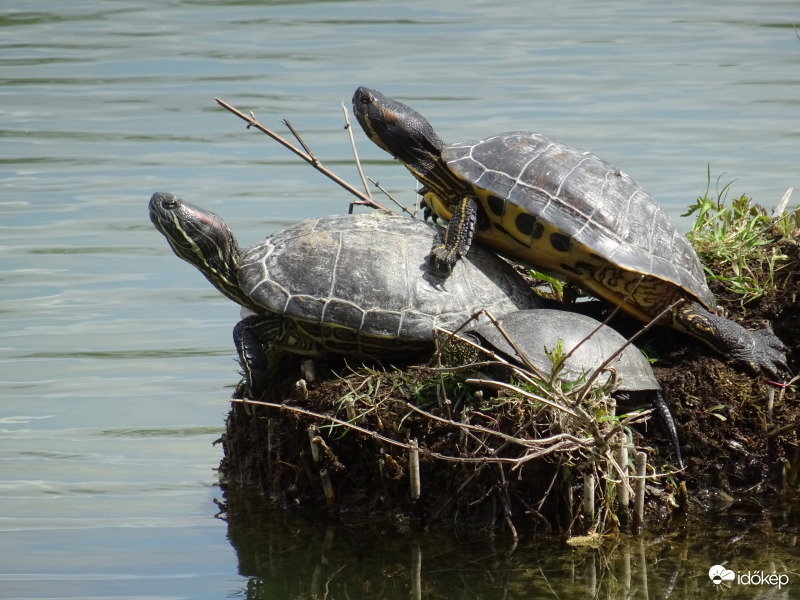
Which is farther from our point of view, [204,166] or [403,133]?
[204,166]

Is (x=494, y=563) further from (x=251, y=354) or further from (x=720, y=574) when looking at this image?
(x=251, y=354)

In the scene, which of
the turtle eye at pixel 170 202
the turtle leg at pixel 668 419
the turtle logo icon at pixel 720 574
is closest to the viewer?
the turtle logo icon at pixel 720 574

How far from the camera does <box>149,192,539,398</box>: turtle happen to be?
6695 mm

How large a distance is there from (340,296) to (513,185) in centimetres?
127

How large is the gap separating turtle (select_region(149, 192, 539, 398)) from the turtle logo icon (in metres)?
1.89

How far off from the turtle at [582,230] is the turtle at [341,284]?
0.21 meters

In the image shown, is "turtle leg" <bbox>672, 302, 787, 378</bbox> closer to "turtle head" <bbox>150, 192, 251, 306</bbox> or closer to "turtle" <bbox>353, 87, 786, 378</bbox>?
"turtle" <bbox>353, 87, 786, 378</bbox>

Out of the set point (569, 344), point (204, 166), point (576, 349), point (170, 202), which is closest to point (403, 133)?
point (170, 202)

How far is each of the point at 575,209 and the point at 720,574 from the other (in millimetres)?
2280

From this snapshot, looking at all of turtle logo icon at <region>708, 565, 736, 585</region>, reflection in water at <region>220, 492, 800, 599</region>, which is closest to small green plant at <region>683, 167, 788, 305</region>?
reflection in water at <region>220, 492, 800, 599</region>

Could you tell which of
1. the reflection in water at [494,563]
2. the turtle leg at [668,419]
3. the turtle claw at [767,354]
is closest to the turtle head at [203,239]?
the reflection in water at [494,563]

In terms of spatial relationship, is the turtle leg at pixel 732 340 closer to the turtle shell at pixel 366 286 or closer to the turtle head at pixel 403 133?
the turtle shell at pixel 366 286

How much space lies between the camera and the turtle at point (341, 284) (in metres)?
6.70

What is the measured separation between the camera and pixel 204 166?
16.3 metres
